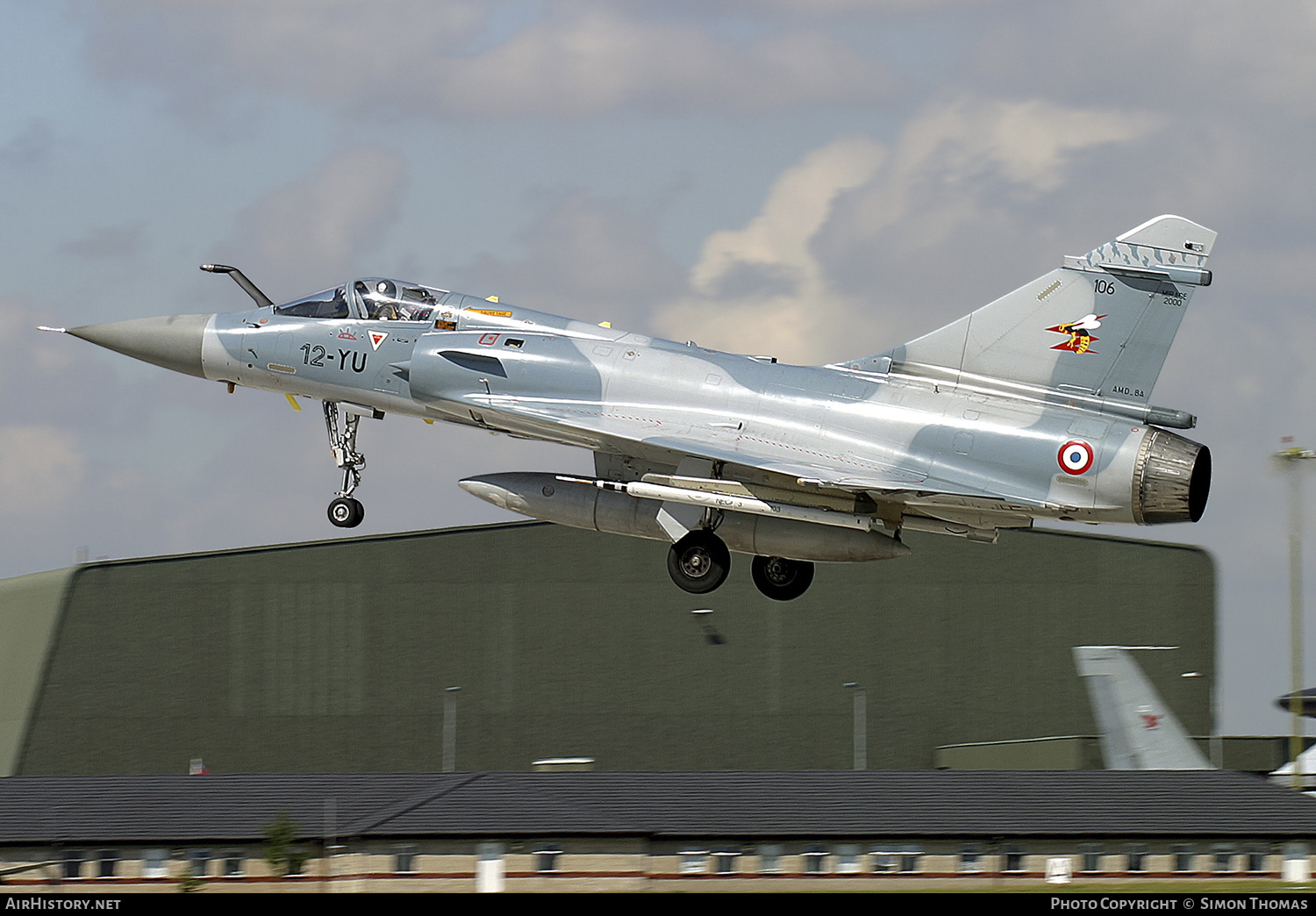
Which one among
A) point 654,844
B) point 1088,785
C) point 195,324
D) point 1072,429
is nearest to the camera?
point 1072,429

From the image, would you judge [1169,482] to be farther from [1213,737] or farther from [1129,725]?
[1213,737]

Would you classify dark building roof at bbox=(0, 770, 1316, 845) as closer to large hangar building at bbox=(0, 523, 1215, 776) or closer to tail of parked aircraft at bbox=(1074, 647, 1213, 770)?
tail of parked aircraft at bbox=(1074, 647, 1213, 770)

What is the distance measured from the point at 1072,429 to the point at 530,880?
36.1ft

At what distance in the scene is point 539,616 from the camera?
39.7 metres

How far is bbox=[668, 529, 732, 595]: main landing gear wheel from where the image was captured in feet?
71.1

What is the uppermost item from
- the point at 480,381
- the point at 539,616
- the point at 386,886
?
the point at 480,381

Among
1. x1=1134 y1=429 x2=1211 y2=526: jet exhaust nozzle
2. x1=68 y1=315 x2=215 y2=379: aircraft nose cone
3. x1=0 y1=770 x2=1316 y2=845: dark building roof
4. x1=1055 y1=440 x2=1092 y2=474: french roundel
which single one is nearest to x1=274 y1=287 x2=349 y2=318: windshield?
x1=68 y1=315 x2=215 y2=379: aircraft nose cone

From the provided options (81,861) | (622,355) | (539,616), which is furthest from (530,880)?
(539,616)

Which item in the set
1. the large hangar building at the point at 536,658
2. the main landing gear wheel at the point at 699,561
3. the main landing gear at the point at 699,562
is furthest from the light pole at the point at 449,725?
the main landing gear wheel at the point at 699,561

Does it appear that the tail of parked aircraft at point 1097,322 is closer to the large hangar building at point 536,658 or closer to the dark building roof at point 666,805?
the dark building roof at point 666,805

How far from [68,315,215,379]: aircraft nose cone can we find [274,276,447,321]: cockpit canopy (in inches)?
51.2

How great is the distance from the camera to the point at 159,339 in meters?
24.0
